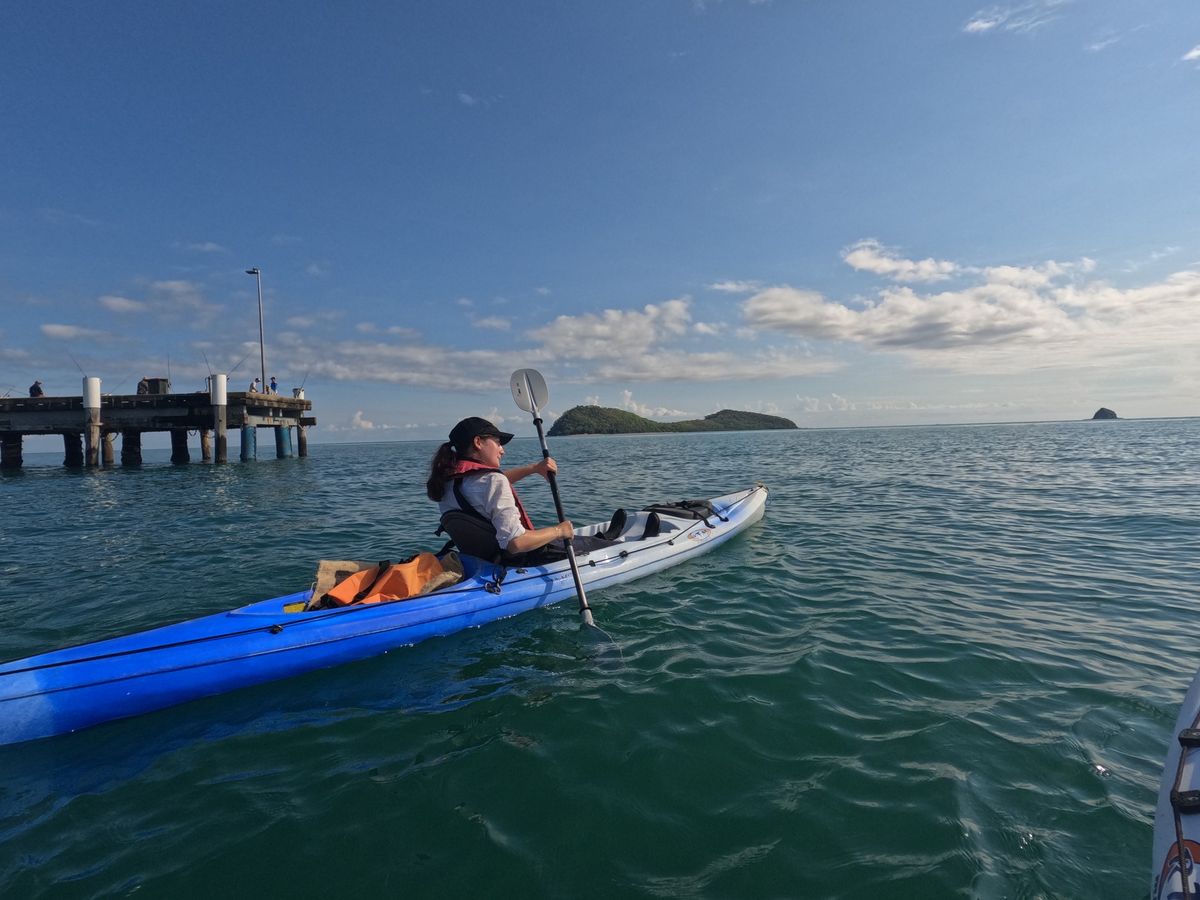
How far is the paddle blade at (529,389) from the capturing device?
28.6 feet

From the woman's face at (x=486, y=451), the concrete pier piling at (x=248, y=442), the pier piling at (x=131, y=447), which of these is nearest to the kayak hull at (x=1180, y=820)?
the woman's face at (x=486, y=451)

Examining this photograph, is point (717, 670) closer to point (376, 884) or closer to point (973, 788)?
point (973, 788)

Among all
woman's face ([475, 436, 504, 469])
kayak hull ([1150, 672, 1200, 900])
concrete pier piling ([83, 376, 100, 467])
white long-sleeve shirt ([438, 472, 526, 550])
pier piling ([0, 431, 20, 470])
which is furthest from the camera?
pier piling ([0, 431, 20, 470])

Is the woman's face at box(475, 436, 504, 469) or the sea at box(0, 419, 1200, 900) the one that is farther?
the woman's face at box(475, 436, 504, 469)

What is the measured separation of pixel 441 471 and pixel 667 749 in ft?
11.4

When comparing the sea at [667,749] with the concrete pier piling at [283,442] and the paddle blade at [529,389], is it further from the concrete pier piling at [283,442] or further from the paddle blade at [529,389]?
the concrete pier piling at [283,442]

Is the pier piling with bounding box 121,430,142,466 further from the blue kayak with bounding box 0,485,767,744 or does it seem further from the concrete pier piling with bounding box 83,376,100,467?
the blue kayak with bounding box 0,485,767,744

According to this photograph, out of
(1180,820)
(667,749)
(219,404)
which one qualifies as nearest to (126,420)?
(219,404)

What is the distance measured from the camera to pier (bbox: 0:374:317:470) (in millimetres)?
27078

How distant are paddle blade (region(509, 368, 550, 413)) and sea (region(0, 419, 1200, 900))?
3.32 metres

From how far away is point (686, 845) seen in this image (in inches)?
109

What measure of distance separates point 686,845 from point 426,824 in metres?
1.39

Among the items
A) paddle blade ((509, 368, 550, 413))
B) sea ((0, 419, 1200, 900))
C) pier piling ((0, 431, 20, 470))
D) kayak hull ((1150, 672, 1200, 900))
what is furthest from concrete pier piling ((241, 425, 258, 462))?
kayak hull ((1150, 672, 1200, 900))

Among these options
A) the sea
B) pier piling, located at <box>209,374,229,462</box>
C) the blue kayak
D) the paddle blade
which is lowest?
the sea
